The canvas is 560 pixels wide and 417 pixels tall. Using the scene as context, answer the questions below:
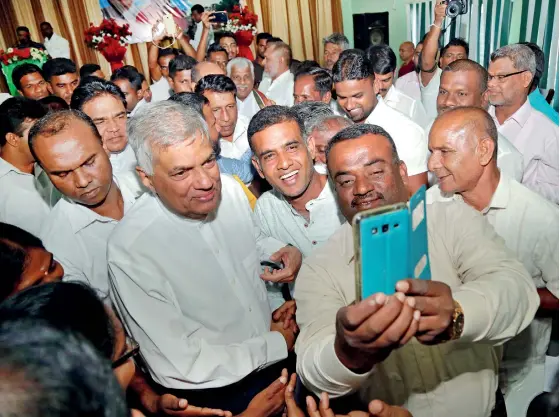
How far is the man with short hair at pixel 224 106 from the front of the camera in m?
3.16

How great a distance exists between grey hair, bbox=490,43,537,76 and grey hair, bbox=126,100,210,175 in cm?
233

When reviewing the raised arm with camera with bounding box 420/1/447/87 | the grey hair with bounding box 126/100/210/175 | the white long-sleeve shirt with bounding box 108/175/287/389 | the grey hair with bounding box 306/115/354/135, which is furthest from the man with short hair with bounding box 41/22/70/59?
the white long-sleeve shirt with bounding box 108/175/287/389

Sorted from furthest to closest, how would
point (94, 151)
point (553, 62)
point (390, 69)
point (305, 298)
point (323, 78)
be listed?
1. point (553, 62)
2. point (390, 69)
3. point (323, 78)
4. point (94, 151)
5. point (305, 298)

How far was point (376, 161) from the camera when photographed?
1529mm

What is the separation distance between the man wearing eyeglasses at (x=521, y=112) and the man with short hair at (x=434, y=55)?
1.18 m

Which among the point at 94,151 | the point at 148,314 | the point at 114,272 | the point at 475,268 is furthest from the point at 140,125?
the point at 475,268

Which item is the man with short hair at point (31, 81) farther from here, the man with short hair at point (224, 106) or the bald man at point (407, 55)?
the bald man at point (407, 55)

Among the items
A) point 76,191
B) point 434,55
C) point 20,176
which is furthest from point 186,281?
point 434,55

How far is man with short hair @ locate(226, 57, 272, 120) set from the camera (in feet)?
15.0

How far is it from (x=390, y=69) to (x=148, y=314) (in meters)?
3.35

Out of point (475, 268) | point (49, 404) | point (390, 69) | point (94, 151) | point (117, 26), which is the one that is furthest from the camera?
point (117, 26)

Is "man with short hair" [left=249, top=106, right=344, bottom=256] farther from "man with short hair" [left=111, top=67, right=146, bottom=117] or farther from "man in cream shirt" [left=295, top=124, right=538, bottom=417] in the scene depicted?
"man with short hair" [left=111, top=67, right=146, bottom=117]

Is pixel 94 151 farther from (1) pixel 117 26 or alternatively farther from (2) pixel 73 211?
(1) pixel 117 26

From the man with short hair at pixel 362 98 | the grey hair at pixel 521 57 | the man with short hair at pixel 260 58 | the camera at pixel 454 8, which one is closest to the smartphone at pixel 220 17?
the man with short hair at pixel 260 58
